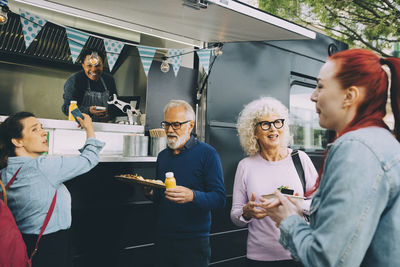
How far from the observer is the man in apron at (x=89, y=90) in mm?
4012

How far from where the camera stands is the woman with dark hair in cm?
235

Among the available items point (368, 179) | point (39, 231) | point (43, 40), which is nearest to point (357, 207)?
point (368, 179)

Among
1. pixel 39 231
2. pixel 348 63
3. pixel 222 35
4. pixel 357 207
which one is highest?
pixel 222 35

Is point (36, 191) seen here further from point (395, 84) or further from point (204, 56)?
point (204, 56)

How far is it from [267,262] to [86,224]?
2.09m

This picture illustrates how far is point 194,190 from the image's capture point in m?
2.64

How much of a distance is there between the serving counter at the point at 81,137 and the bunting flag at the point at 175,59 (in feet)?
2.98

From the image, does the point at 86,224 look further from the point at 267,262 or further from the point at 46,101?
the point at 46,101

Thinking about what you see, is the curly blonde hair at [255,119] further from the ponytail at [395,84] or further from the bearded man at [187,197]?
the ponytail at [395,84]

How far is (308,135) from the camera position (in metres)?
6.52

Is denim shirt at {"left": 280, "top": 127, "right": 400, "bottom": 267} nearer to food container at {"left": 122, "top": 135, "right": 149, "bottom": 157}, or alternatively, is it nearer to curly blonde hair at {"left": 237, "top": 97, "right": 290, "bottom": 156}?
curly blonde hair at {"left": 237, "top": 97, "right": 290, "bottom": 156}

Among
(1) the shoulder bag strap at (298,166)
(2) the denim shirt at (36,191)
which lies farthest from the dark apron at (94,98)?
(1) the shoulder bag strap at (298,166)

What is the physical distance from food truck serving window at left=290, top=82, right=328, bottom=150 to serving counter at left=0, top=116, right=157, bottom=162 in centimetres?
338

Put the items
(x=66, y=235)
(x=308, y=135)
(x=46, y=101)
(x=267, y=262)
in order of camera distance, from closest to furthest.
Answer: (x=267, y=262)
(x=66, y=235)
(x=46, y=101)
(x=308, y=135)
